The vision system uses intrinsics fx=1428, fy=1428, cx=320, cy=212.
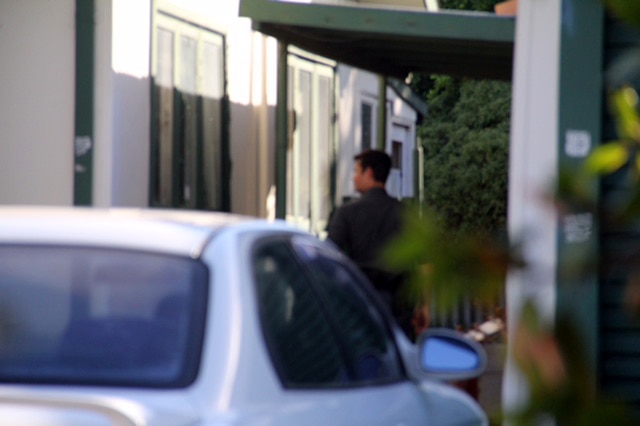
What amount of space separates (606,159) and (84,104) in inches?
328

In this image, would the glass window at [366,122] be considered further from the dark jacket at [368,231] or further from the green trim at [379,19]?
the dark jacket at [368,231]

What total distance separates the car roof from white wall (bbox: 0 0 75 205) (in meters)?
5.90

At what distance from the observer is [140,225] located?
3.26 meters

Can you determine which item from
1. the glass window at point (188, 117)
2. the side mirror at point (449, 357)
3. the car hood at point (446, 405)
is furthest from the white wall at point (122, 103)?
the side mirror at point (449, 357)

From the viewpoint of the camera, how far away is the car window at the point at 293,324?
10.3ft

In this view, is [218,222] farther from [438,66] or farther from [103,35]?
[438,66]

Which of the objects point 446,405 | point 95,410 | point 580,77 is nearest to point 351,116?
point 580,77

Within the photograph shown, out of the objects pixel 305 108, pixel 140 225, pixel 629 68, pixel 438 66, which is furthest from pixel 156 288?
pixel 305 108

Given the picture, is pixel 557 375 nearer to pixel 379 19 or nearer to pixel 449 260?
pixel 449 260

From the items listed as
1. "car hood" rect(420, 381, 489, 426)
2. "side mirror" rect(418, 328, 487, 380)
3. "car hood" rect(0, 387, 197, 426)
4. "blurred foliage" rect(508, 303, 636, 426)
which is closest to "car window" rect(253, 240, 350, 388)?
"car hood" rect(0, 387, 197, 426)

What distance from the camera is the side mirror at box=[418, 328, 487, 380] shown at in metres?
4.07

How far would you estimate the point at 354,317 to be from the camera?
13.4ft

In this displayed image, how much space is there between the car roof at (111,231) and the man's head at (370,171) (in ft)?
16.0

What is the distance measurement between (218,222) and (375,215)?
4597 millimetres
